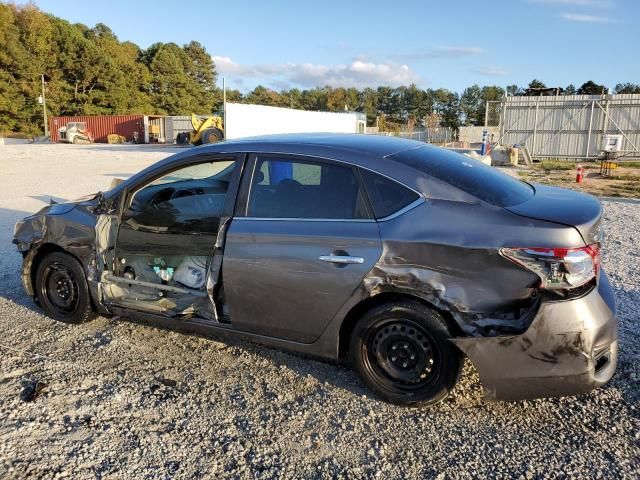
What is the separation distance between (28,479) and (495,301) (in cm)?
269

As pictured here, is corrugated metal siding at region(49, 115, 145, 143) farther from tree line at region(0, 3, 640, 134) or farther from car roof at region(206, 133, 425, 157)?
car roof at region(206, 133, 425, 157)

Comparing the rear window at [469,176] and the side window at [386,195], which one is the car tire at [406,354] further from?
the rear window at [469,176]

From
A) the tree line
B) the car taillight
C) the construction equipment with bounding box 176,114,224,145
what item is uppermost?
the tree line

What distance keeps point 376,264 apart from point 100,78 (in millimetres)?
73663

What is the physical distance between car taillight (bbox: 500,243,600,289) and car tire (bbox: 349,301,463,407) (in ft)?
1.97

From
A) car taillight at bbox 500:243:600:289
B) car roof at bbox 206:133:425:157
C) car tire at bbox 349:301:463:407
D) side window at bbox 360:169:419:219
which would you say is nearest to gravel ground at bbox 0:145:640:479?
car tire at bbox 349:301:463:407

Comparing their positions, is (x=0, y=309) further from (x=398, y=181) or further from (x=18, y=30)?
(x=18, y=30)

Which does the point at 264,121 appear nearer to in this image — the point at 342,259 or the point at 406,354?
the point at 342,259

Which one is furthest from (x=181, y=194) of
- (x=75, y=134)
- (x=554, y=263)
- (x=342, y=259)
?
(x=75, y=134)

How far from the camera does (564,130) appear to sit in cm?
2561

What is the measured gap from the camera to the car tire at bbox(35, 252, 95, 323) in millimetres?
4520

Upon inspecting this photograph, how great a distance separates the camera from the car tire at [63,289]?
178 inches

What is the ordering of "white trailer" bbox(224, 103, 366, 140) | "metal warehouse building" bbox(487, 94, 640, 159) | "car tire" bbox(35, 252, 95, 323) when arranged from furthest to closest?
1. "metal warehouse building" bbox(487, 94, 640, 159)
2. "white trailer" bbox(224, 103, 366, 140)
3. "car tire" bbox(35, 252, 95, 323)

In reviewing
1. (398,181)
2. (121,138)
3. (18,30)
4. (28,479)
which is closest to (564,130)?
(398,181)
